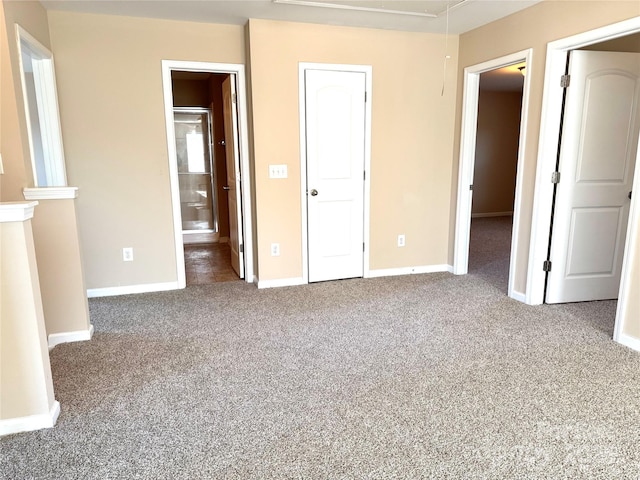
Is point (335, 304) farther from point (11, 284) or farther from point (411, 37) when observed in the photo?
point (411, 37)

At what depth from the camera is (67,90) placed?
3.45m

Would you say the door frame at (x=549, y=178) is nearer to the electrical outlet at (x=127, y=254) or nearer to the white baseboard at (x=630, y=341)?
the white baseboard at (x=630, y=341)

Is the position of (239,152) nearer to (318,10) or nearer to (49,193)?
(318,10)

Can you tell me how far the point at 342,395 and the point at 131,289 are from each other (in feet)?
8.32

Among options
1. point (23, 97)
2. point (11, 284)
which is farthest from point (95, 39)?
point (11, 284)

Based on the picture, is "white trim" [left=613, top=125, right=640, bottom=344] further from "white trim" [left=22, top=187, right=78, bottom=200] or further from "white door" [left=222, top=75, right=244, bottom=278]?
"white trim" [left=22, top=187, right=78, bottom=200]

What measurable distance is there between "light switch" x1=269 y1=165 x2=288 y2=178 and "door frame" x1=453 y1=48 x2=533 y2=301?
178 cm

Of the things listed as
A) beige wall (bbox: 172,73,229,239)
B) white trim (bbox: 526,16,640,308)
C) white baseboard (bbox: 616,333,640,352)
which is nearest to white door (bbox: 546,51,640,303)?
white trim (bbox: 526,16,640,308)

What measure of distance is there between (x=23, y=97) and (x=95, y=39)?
3.39 feet

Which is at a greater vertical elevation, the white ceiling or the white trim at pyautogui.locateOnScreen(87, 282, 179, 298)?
the white ceiling

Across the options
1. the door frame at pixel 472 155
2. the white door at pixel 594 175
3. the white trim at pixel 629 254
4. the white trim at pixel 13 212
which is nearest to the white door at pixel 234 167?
the door frame at pixel 472 155

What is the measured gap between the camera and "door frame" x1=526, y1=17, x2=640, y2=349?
105 inches

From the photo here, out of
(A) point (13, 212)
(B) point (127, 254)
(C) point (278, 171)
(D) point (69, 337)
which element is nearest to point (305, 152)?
(C) point (278, 171)

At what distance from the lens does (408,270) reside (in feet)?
14.7
